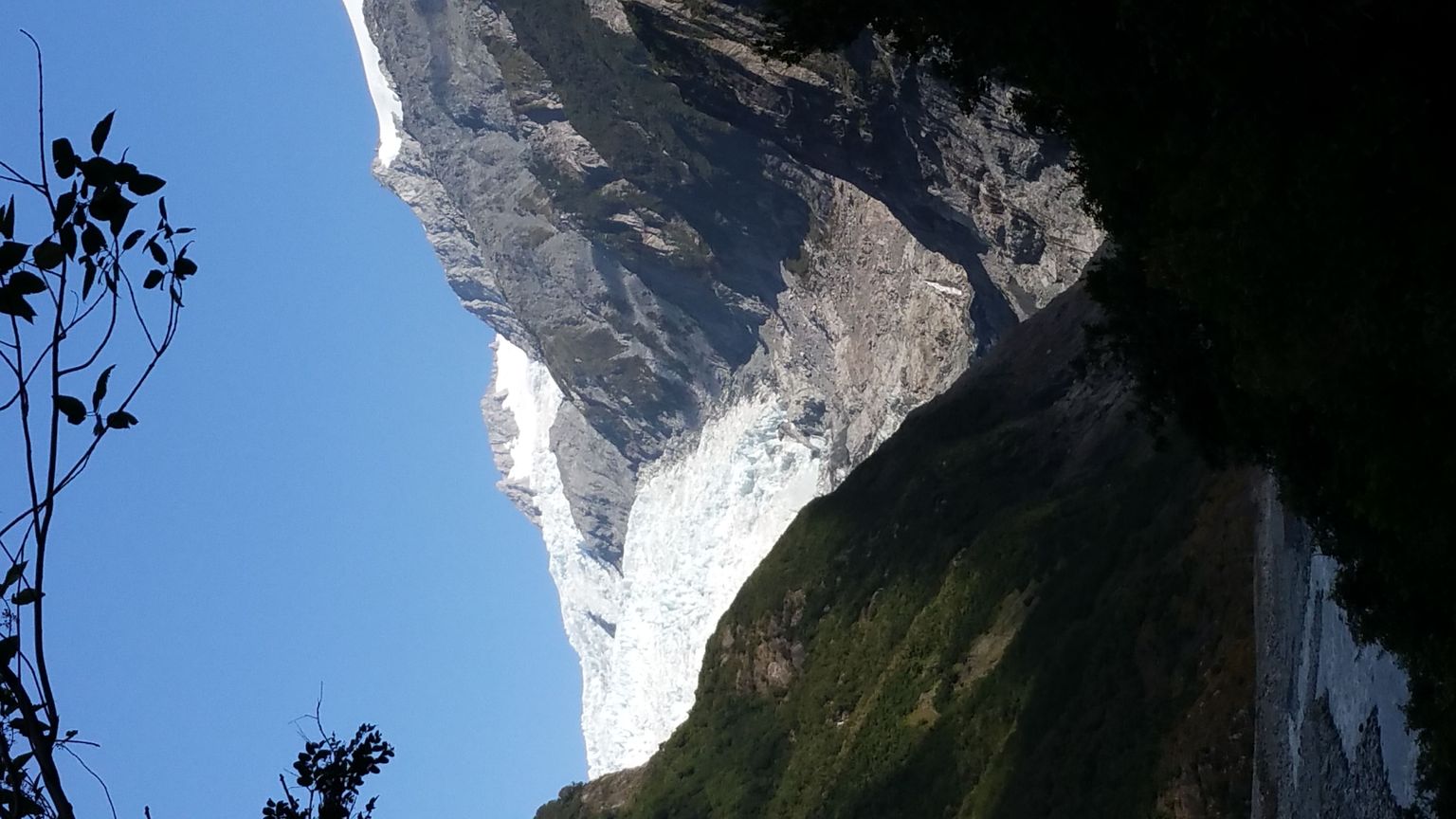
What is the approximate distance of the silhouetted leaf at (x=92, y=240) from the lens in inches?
262

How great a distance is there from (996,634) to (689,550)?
67.1 meters

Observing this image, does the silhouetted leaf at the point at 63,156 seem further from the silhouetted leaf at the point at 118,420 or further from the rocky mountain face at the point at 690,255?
the rocky mountain face at the point at 690,255

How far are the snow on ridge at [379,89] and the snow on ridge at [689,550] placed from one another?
56.2m

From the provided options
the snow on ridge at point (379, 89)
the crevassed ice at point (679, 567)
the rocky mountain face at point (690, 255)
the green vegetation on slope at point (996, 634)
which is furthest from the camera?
the snow on ridge at point (379, 89)

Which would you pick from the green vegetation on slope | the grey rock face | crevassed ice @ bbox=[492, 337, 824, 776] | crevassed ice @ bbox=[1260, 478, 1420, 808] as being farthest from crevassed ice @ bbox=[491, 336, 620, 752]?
crevassed ice @ bbox=[1260, 478, 1420, 808]

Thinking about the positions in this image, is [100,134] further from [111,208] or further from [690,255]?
[690,255]

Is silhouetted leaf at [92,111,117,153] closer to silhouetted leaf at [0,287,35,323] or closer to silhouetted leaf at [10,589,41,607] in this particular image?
silhouetted leaf at [0,287,35,323]

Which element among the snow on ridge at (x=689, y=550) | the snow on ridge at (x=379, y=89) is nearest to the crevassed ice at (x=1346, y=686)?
the snow on ridge at (x=689, y=550)

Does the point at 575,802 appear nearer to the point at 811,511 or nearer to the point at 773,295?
the point at 811,511

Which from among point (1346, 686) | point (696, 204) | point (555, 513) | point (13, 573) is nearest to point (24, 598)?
point (13, 573)

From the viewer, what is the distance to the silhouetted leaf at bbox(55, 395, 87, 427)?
6.29 meters

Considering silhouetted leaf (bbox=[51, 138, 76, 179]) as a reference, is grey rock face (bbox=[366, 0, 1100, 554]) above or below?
above

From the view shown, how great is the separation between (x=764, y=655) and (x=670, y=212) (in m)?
49.5

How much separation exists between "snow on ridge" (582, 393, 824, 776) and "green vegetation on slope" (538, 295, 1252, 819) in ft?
142
